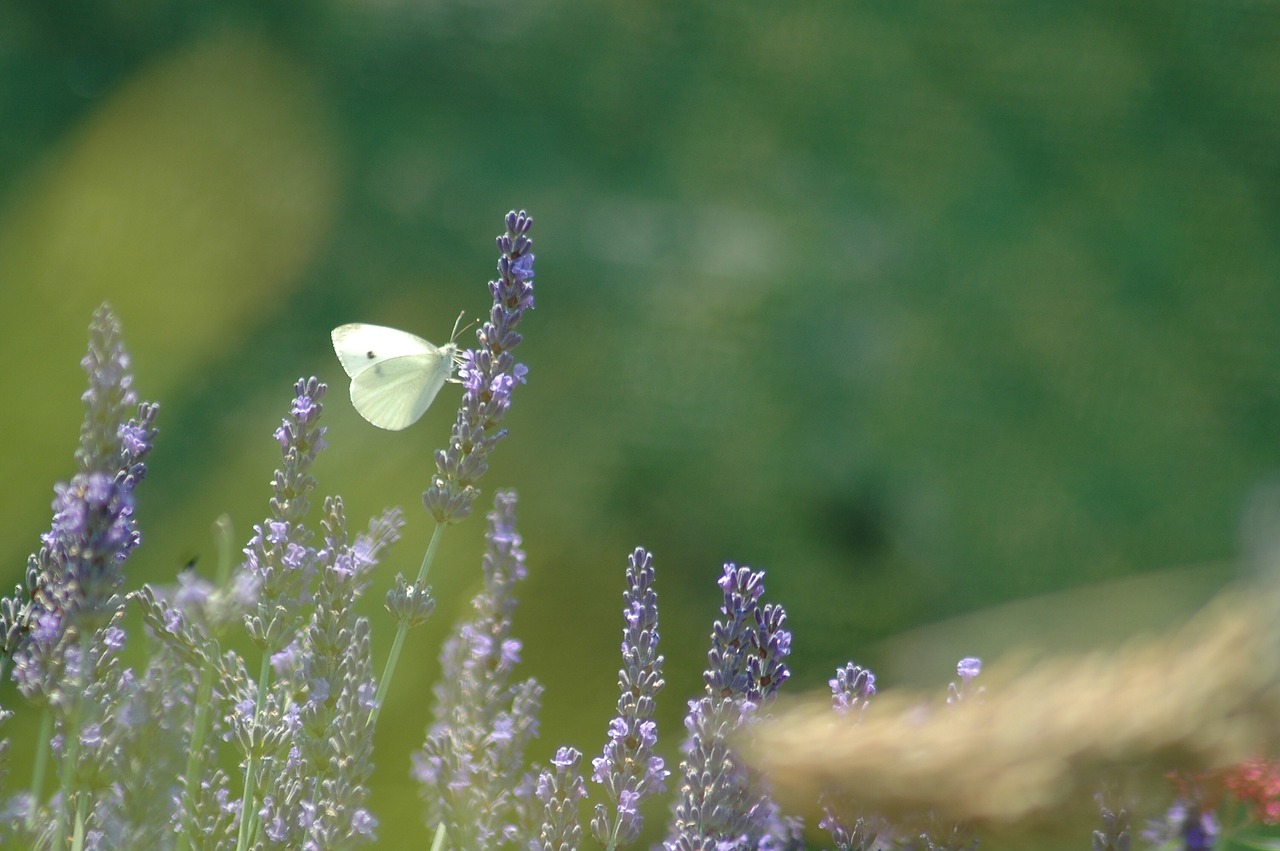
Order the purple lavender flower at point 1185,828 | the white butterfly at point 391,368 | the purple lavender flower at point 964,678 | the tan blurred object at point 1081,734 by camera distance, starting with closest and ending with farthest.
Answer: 1. the tan blurred object at point 1081,734
2. the purple lavender flower at point 1185,828
3. the purple lavender flower at point 964,678
4. the white butterfly at point 391,368

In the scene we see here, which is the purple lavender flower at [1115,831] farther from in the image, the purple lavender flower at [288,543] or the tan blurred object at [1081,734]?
the purple lavender flower at [288,543]

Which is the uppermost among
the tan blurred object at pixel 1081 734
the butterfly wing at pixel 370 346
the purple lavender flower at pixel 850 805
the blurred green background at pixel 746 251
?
the blurred green background at pixel 746 251

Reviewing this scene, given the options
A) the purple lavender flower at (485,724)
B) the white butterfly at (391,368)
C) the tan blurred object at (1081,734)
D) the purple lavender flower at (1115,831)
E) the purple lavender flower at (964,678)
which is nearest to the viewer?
the tan blurred object at (1081,734)

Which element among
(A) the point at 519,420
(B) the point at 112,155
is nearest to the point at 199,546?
(A) the point at 519,420

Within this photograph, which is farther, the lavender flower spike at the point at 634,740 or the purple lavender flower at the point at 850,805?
the lavender flower spike at the point at 634,740

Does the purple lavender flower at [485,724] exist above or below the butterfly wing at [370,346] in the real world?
below

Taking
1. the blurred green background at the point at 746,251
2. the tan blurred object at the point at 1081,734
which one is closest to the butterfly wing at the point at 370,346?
the tan blurred object at the point at 1081,734
